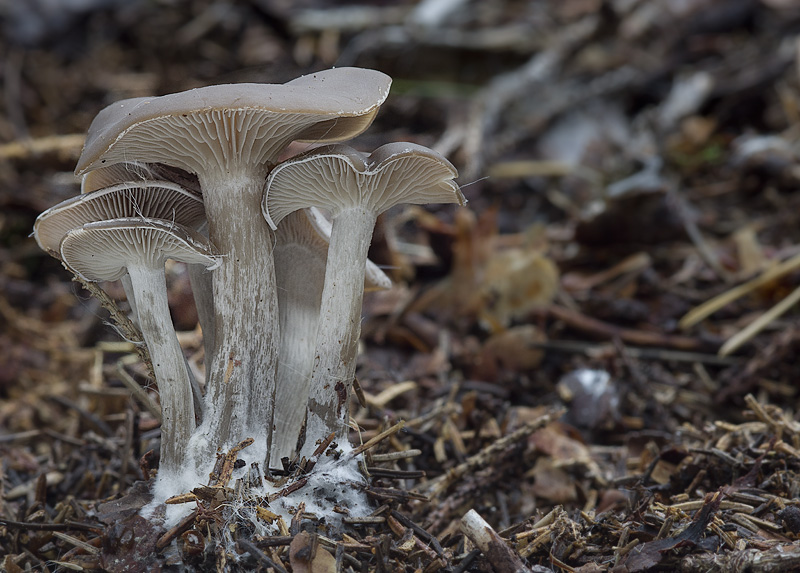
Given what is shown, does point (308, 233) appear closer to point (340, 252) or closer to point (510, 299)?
point (340, 252)

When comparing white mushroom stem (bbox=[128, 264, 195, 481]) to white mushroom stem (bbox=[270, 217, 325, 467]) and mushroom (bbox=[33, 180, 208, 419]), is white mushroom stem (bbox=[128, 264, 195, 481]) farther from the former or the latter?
white mushroom stem (bbox=[270, 217, 325, 467])

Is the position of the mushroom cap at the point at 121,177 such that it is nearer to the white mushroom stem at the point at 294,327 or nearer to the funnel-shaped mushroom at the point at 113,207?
the funnel-shaped mushroom at the point at 113,207

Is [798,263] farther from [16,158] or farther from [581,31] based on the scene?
[16,158]

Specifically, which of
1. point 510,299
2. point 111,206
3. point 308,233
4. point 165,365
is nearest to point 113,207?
point 111,206

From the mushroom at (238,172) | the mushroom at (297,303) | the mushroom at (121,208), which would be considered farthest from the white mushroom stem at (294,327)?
the mushroom at (121,208)

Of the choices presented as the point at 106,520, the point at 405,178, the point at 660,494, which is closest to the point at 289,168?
the point at 405,178

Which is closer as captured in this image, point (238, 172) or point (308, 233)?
point (238, 172)
